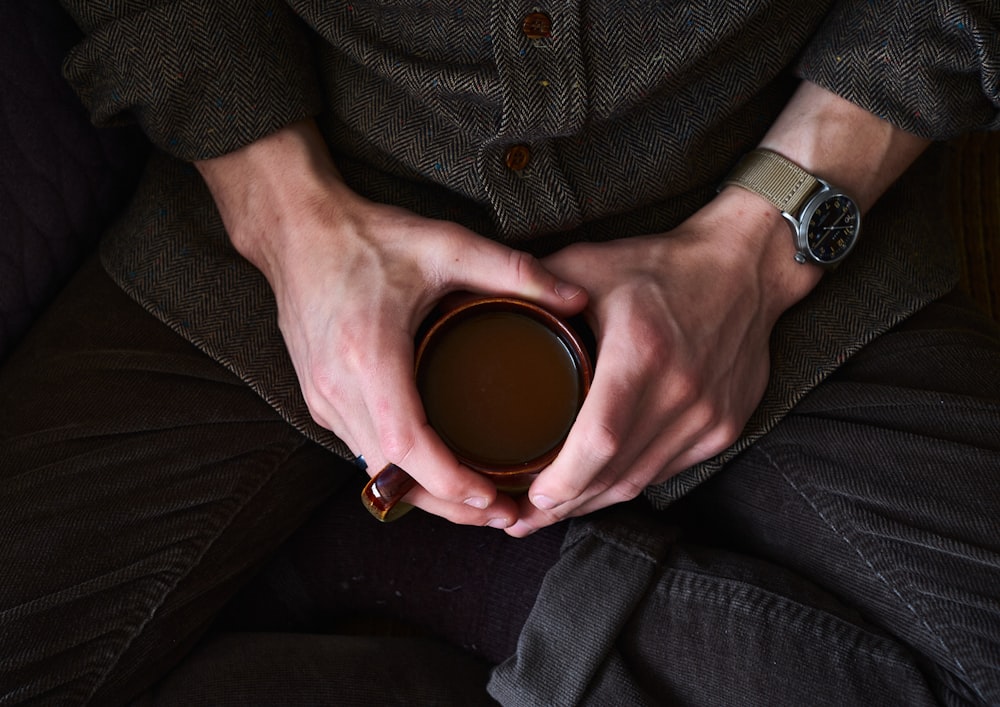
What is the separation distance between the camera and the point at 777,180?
2.60ft

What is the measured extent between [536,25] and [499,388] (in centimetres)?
30

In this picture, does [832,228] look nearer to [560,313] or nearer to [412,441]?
[560,313]

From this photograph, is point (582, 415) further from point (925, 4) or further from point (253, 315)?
point (925, 4)

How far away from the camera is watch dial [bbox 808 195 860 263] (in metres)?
0.78

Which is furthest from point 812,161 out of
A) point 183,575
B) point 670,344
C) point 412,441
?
point 183,575

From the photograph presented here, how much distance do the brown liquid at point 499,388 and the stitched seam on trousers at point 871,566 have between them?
246 mm

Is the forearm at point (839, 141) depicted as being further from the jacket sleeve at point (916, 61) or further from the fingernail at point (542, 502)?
the fingernail at point (542, 502)

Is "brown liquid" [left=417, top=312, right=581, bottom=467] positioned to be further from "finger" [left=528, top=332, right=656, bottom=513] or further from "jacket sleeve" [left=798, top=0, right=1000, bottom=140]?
"jacket sleeve" [left=798, top=0, right=1000, bottom=140]

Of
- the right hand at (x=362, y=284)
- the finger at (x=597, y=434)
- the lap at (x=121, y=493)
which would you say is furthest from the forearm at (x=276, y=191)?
the finger at (x=597, y=434)

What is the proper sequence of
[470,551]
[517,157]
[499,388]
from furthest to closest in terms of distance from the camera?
[470,551]
[517,157]
[499,388]

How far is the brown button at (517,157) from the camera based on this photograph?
2.48 ft

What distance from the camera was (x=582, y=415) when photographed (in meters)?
0.67

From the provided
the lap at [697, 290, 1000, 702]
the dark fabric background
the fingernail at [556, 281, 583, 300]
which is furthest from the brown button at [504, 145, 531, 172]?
the dark fabric background

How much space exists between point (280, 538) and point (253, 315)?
232mm
